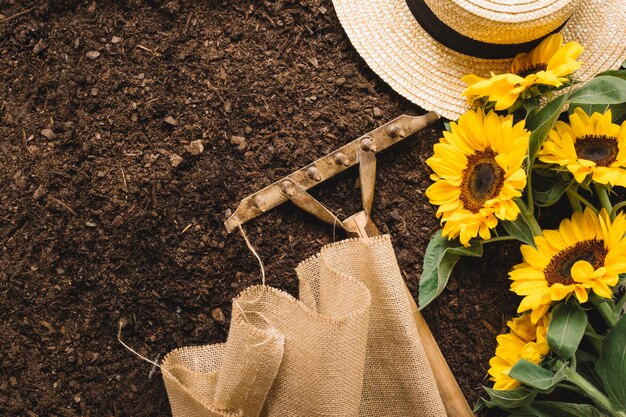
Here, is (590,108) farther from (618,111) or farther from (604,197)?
(604,197)

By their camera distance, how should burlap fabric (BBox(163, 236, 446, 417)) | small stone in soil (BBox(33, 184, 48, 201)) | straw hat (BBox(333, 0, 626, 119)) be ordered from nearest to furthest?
1. burlap fabric (BBox(163, 236, 446, 417))
2. straw hat (BBox(333, 0, 626, 119))
3. small stone in soil (BBox(33, 184, 48, 201))

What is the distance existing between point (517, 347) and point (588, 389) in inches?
5.9

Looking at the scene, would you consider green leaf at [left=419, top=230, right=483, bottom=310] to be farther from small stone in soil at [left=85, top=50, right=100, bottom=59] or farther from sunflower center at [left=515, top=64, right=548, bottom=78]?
small stone in soil at [left=85, top=50, right=100, bottom=59]

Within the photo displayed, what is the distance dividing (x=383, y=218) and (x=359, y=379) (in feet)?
1.25

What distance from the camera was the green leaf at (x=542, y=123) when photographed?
1.19 m

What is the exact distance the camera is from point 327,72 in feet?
4.64

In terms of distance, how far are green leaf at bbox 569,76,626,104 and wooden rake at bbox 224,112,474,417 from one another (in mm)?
284

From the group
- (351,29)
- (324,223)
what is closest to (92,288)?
(324,223)

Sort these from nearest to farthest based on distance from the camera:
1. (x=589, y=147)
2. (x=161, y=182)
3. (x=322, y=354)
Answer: (x=322, y=354), (x=589, y=147), (x=161, y=182)

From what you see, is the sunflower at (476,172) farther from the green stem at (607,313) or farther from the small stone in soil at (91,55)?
the small stone in soil at (91,55)

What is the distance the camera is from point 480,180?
4.01 ft

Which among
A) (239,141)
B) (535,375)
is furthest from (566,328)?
(239,141)

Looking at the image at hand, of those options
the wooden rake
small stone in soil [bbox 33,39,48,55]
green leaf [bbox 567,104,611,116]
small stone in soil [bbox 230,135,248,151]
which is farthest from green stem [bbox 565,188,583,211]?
small stone in soil [bbox 33,39,48,55]

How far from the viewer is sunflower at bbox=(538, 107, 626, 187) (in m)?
1.19
